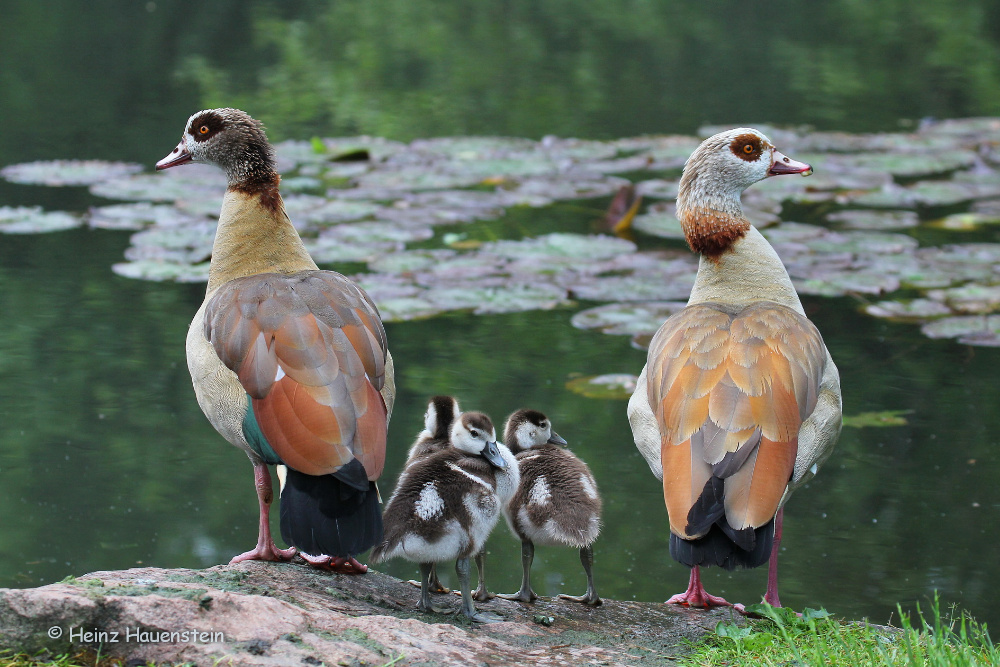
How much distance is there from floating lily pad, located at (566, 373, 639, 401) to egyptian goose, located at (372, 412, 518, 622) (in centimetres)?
236

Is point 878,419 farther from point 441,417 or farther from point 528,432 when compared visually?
point 441,417

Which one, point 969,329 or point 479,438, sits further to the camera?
point 969,329

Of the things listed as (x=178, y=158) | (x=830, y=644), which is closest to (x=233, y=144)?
(x=178, y=158)

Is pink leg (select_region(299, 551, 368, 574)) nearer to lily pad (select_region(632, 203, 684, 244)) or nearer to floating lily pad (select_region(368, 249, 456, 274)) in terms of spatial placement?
floating lily pad (select_region(368, 249, 456, 274))

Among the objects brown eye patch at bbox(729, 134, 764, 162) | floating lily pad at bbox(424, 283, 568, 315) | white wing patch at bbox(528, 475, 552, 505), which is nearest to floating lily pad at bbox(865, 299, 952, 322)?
floating lily pad at bbox(424, 283, 568, 315)

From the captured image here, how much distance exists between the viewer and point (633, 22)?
60.1ft

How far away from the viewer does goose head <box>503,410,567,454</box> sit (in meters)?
4.29

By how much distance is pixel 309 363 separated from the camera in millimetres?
3629

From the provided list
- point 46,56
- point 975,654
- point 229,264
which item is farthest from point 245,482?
point 46,56

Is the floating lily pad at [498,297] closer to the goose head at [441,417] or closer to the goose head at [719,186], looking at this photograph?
the goose head at [719,186]

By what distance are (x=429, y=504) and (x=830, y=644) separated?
1.23 meters

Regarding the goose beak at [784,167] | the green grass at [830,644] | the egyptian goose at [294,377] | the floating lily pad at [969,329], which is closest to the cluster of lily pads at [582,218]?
the floating lily pad at [969,329]

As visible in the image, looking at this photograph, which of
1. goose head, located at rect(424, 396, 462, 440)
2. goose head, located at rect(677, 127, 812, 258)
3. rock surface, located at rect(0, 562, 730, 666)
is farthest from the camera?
goose head, located at rect(677, 127, 812, 258)

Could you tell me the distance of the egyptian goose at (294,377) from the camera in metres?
3.37
